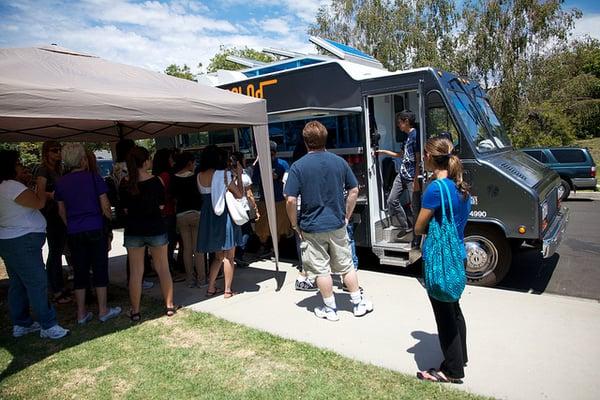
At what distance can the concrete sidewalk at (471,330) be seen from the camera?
3.09 metres

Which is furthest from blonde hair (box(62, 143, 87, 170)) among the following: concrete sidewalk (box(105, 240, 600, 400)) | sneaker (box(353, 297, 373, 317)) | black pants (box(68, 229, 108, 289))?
sneaker (box(353, 297, 373, 317))

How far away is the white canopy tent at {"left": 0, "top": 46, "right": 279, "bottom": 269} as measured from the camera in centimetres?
352

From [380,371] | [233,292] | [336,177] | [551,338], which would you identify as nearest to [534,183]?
[551,338]

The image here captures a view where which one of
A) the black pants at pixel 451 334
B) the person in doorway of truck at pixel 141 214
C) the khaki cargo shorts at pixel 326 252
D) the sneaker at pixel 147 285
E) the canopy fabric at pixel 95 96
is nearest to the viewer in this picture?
the black pants at pixel 451 334

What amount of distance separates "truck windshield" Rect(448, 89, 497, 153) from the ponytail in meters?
3.63

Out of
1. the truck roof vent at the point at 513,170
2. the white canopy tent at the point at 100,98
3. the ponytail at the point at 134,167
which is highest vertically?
the white canopy tent at the point at 100,98

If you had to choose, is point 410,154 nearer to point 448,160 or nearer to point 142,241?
point 448,160

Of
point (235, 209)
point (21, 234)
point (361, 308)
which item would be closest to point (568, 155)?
point (361, 308)

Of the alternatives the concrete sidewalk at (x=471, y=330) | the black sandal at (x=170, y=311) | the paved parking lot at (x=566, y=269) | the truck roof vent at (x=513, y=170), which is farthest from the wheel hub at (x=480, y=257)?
the black sandal at (x=170, y=311)

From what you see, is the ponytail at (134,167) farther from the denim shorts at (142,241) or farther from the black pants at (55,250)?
the black pants at (55,250)

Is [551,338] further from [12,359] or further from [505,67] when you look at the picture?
[505,67]

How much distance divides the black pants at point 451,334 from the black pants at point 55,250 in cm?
432

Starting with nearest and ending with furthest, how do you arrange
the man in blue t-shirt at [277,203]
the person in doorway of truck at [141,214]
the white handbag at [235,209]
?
1. the person in doorway of truck at [141,214]
2. the white handbag at [235,209]
3. the man in blue t-shirt at [277,203]

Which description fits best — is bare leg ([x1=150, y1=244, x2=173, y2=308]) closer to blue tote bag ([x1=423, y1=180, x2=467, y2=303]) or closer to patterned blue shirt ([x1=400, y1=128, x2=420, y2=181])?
blue tote bag ([x1=423, y1=180, x2=467, y2=303])
